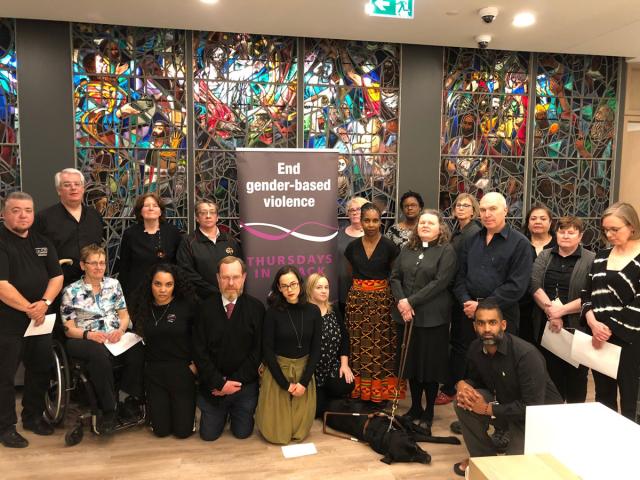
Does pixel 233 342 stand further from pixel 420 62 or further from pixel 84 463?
pixel 420 62

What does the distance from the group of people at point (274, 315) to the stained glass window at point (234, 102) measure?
150 centimetres

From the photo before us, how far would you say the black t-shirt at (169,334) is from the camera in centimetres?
333

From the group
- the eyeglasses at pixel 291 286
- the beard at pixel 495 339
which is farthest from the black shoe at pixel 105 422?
Result: the beard at pixel 495 339

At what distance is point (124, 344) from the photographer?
3.38m

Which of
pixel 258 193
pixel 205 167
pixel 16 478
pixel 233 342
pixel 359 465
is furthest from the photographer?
pixel 205 167

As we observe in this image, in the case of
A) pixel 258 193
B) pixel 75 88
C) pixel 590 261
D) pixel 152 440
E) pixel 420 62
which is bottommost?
pixel 152 440

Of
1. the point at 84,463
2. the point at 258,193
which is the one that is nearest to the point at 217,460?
the point at 84,463

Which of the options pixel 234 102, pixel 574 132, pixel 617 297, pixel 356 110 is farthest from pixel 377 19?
pixel 617 297

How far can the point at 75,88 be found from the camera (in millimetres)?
4832

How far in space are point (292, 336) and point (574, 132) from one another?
4.21 meters

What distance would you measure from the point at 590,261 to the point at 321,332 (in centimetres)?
169

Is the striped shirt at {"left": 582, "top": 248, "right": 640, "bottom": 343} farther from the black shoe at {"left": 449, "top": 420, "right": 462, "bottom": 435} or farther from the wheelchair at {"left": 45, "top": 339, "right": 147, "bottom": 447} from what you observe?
the wheelchair at {"left": 45, "top": 339, "right": 147, "bottom": 447}

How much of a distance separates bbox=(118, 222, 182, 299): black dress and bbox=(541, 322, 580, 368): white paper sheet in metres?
2.54

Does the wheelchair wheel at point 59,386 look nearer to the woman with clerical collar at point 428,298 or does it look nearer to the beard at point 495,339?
the woman with clerical collar at point 428,298
